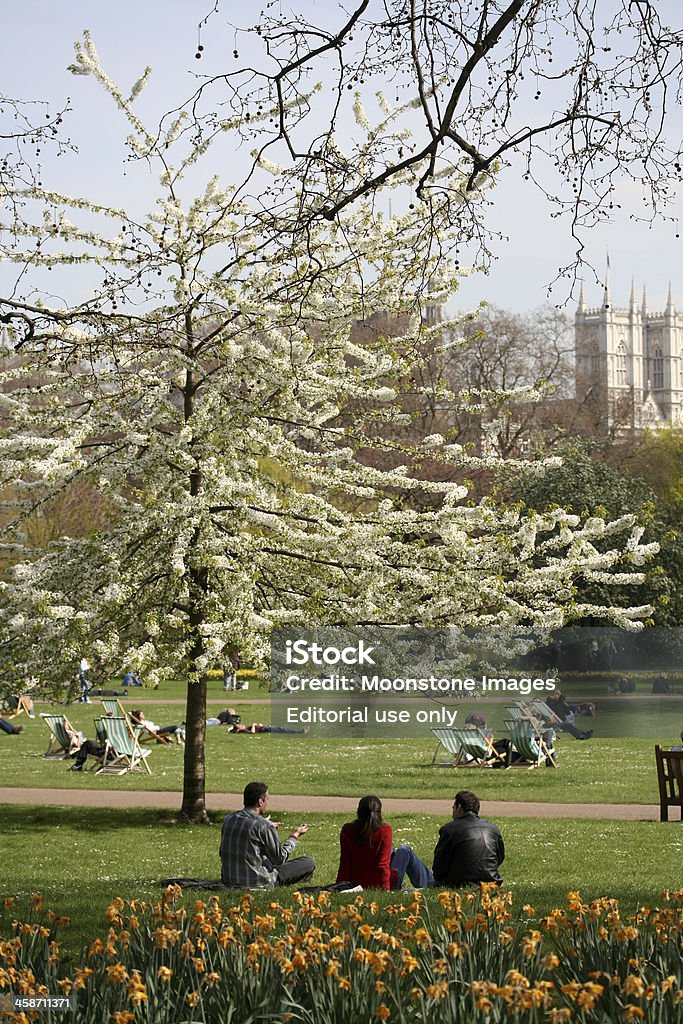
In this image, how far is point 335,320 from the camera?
14000 mm

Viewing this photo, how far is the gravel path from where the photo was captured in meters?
14.9

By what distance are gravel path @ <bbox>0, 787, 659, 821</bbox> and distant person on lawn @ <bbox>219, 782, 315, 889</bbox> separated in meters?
5.29

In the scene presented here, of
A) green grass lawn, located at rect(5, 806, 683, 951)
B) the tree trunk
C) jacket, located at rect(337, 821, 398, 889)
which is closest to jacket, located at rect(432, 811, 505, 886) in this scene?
green grass lawn, located at rect(5, 806, 683, 951)

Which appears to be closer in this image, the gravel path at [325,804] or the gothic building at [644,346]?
the gravel path at [325,804]

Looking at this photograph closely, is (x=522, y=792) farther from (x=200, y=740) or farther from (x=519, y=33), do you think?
(x=519, y=33)

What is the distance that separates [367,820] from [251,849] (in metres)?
0.84

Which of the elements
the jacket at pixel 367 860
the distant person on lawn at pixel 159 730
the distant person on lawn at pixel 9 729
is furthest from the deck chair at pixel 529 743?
the distant person on lawn at pixel 9 729

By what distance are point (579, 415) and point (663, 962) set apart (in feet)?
158

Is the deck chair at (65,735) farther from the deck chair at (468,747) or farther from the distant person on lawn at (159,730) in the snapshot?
the deck chair at (468,747)

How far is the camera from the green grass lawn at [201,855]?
29.4 ft

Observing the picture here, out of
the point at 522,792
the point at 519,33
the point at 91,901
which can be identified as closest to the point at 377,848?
the point at 91,901

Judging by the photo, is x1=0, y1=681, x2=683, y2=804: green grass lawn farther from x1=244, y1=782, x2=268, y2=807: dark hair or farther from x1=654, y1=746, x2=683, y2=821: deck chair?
x1=244, y1=782, x2=268, y2=807: dark hair

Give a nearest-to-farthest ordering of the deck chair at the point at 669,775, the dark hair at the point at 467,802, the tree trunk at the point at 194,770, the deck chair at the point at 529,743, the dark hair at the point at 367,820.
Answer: the dark hair at the point at 367,820, the dark hair at the point at 467,802, the deck chair at the point at 669,775, the tree trunk at the point at 194,770, the deck chair at the point at 529,743

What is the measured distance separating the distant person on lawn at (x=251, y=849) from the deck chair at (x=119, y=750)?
10.2 meters
